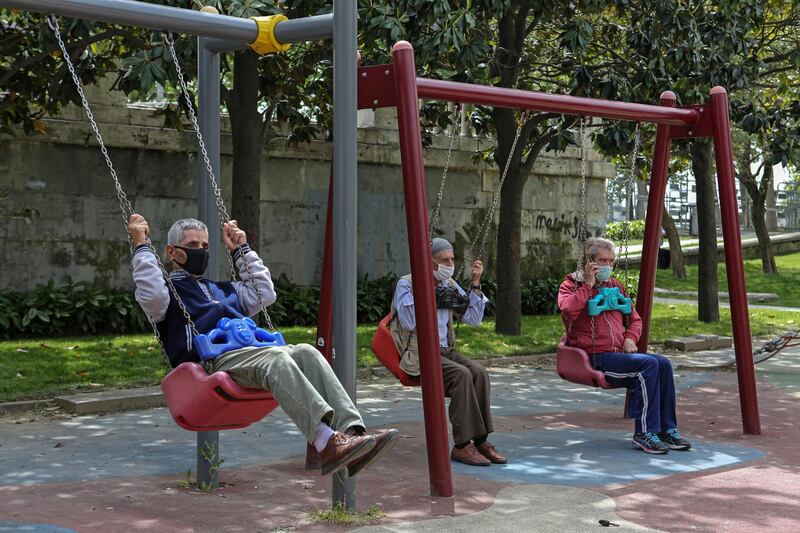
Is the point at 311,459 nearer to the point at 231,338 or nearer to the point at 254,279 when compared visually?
the point at 254,279

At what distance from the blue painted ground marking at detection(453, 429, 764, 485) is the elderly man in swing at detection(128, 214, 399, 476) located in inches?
75.9

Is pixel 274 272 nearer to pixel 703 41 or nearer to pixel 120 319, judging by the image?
pixel 120 319

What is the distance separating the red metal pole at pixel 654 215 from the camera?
9539mm

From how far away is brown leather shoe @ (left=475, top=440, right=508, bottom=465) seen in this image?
24.8 ft

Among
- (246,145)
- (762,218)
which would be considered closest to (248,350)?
(246,145)

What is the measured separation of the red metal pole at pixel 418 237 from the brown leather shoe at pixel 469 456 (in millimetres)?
817

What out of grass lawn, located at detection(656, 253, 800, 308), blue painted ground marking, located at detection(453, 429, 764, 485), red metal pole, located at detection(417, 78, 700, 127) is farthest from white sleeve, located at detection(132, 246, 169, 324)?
grass lawn, located at detection(656, 253, 800, 308)

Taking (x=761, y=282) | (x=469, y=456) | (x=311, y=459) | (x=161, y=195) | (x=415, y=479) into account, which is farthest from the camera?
(x=761, y=282)

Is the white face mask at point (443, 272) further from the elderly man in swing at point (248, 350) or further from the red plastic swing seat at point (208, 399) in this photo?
the red plastic swing seat at point (208, 399)

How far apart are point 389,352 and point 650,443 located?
2012 millimetres

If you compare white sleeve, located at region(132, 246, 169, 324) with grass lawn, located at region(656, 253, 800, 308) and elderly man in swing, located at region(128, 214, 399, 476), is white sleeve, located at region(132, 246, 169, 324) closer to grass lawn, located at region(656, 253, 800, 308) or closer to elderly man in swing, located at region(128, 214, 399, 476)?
elderly man in swing, located at region(128, 214, 399, 476)

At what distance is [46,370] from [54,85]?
3.10m

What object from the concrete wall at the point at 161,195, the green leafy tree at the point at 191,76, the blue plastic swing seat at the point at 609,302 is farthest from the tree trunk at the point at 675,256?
the blue plastic swing seat at the point at 609,302

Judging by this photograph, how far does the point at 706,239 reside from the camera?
18391 millimetres
